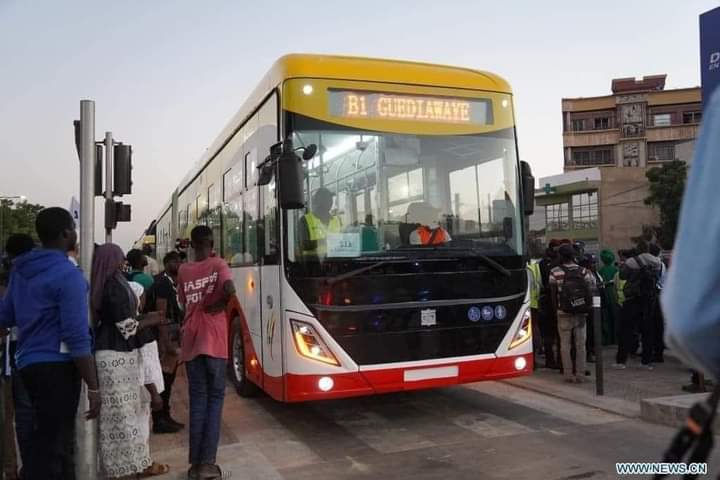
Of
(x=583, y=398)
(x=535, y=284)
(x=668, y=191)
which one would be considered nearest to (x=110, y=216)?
(x=583, y=398)

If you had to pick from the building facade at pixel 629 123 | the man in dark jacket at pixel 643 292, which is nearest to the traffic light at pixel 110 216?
the man in dark jacket at pixel 643 292

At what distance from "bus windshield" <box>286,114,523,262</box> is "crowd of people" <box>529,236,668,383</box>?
2330 millimetres

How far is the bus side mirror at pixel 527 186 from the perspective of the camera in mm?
6637

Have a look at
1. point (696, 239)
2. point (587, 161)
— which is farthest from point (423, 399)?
point (587, 161)

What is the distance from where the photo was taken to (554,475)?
4934 millimetres

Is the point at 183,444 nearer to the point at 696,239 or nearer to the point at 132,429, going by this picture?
the point at 132,429

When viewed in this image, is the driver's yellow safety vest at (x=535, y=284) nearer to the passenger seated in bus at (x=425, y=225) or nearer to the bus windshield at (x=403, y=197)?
the bus windshield at (x=403, y=197)

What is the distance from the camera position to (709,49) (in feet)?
23.0

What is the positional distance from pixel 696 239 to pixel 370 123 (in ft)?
17.2

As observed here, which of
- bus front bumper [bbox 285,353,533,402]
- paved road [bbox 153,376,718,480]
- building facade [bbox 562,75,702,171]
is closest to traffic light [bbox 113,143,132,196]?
bus front bumper [bbox 285,353,533,402]

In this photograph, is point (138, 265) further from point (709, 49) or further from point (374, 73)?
point (709, 49)

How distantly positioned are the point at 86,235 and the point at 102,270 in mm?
466

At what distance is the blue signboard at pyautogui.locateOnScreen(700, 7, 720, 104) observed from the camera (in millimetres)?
6887

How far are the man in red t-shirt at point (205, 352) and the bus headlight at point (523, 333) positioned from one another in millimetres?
2973
